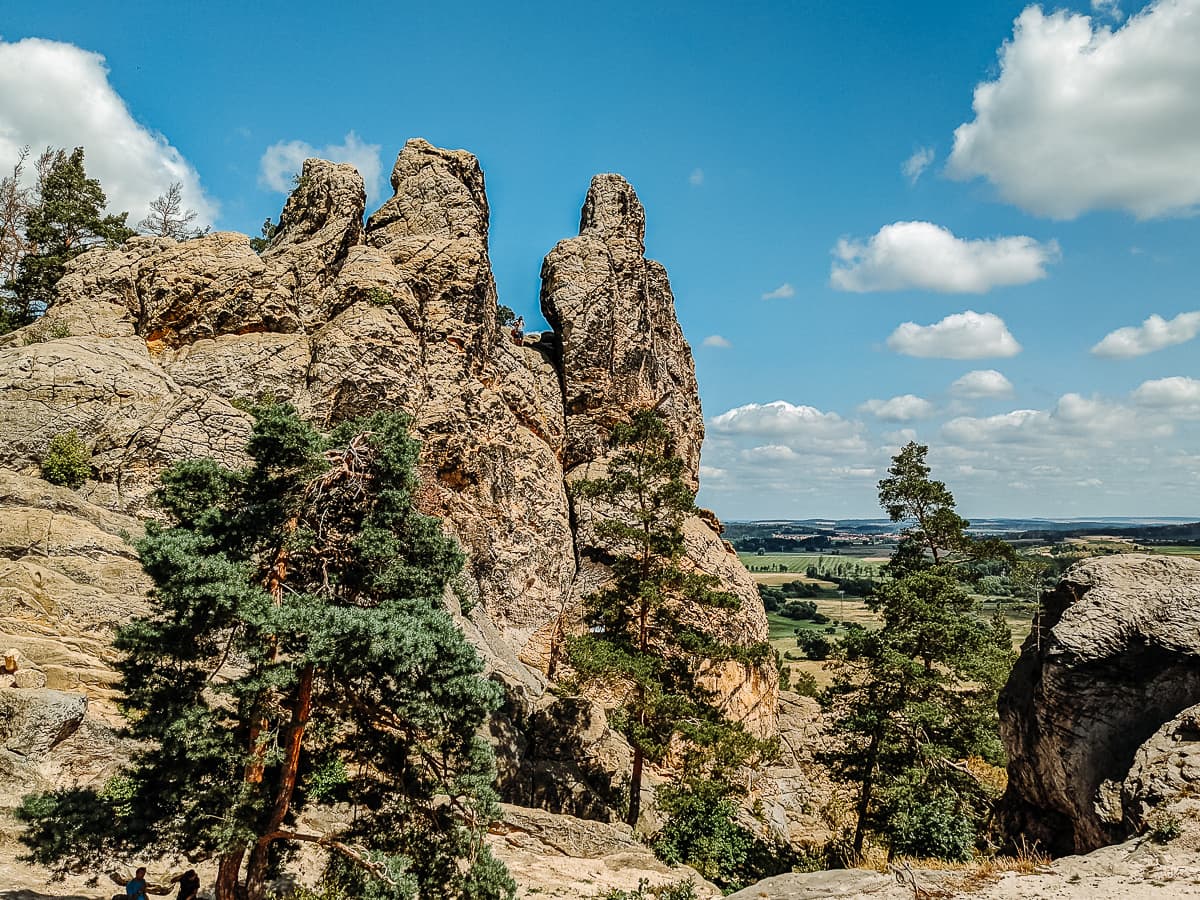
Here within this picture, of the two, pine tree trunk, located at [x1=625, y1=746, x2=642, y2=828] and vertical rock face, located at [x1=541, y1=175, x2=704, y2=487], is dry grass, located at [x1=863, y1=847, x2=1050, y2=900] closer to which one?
pine tree trunk, located at [x1=625, y1=746, x2=642, y2=828]

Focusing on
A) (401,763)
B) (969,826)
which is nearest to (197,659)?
(401,763)

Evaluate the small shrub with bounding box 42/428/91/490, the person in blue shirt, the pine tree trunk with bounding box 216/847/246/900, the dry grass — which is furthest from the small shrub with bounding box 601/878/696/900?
the small shrub with bounding box 42/428/91/490

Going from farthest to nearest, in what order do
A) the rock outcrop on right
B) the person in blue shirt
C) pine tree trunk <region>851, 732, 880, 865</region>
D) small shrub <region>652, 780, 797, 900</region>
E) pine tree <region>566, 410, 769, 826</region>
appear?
pine tree trunk <region>851, 732, 880, 865</region> → pine tree <region>566, 410, 769, 826</region> → small shrub <region>652, 780, 797, 900</region> → the rock outcrop on right → the person in blue shirt

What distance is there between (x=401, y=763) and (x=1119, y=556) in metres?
17.7

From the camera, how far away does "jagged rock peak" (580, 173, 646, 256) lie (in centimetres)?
4259

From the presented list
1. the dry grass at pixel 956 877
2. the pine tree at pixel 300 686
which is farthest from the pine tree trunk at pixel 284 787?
the dry grass at pixel 956 877

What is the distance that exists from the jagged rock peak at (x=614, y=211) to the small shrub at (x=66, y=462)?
101 ft

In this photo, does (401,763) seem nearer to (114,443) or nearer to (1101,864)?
(1101,864)

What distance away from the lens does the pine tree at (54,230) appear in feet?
109

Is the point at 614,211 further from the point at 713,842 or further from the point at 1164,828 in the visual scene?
the point at 1164,828

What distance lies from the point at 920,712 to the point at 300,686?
17738 millimetres

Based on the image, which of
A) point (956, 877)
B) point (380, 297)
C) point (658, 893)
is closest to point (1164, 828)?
point (956, 877)

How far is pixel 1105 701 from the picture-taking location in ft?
46.1

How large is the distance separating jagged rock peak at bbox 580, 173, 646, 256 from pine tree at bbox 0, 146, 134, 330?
93.0 feet
